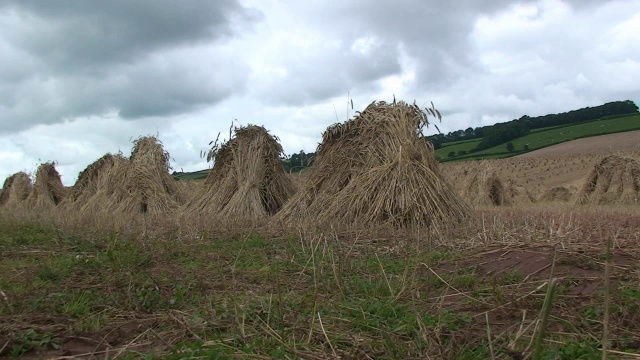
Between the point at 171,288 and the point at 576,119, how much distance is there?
5873 cm

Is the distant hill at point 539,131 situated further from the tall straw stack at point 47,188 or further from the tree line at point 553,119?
the tall straw stack at point 47,188

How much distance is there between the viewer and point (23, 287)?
151 inches

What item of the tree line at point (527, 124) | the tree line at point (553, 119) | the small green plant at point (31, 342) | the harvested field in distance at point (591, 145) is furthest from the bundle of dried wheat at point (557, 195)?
the tree line at point (553, 119)

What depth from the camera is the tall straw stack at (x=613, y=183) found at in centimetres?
1519

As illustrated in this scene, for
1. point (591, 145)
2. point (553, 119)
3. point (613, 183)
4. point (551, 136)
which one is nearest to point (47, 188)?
point (613, 183)

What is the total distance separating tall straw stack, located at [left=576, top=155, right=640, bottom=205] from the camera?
49.8ft

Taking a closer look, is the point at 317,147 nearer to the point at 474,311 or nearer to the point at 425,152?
the point at 425,152

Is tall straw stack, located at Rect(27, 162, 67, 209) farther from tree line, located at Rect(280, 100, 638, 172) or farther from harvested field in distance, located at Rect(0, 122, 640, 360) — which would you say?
tree line, located at Rect(280, 100, 638, 172)

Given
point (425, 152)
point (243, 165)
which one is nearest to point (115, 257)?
point (425, 152)

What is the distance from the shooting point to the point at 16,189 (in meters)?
18.7

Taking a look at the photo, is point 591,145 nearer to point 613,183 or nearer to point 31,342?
point 613,183

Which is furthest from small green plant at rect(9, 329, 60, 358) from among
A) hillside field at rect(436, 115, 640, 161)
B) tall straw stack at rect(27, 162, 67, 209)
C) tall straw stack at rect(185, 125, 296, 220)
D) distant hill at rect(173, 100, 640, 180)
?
hillside field at rect(436, 115, 640, 161)

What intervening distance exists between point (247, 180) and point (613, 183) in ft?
36.7

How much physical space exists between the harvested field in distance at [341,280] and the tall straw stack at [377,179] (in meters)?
0.03
